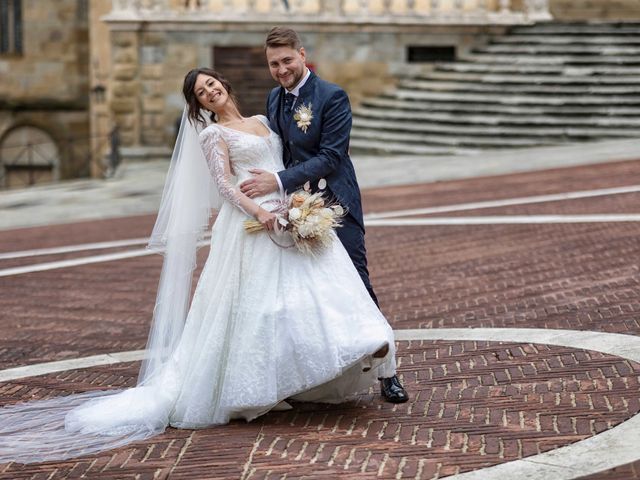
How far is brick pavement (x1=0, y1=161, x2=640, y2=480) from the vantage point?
5.75 m

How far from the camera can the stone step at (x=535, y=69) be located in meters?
20.8

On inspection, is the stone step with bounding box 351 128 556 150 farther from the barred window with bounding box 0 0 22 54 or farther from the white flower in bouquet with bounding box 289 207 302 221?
the white flower in bouquet with bounding box 289 207 302 221

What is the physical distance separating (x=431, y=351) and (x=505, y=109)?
13.2 meters

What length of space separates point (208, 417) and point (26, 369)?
2151 millimetres

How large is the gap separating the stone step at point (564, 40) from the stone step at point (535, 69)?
713mm

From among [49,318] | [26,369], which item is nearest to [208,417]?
[26,369]

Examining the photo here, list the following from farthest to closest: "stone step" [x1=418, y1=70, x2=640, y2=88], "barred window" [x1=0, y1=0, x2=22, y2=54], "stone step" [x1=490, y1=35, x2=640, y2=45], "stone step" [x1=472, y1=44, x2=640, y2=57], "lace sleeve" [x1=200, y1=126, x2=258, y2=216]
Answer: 1. "barred window" [x1=0, y1=0, x2=22, y2=54]
2. "stone step" [x1=490, y1=35, x2=640, y2=45]
3. "stone step" [x1=472, y1=44, x2=640, y2=57]
4. "stone step" [x1=418, y1=70, x2=640, y2=88]
5. "lace sleeve" [x1=200, y1=126, x2=258, y2=216]

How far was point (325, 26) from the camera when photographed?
71.9 ft

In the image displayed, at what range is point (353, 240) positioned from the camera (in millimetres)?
6598

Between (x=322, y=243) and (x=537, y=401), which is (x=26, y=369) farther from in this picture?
(x=537, y=401)

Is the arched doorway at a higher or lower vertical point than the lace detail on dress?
lower

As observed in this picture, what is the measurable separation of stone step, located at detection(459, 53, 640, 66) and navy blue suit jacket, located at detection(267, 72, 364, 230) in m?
15.4

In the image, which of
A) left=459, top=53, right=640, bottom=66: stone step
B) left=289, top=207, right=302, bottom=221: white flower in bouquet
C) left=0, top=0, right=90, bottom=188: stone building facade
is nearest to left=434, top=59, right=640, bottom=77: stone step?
left=459, top=53, right=640, bottom=66: stone step

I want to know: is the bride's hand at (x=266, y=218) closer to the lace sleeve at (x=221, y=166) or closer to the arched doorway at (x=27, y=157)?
the lace sleeve at (x=221, y=166)
